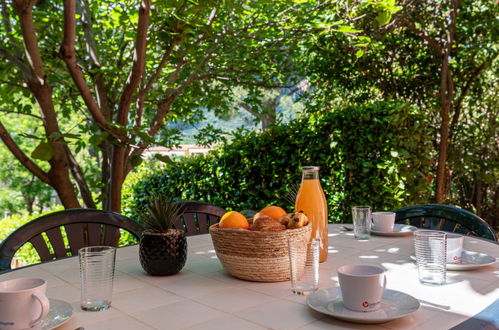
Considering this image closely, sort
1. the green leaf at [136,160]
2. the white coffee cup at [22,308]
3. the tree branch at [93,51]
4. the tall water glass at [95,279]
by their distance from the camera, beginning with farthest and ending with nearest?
the tree branch at [93,51], the green leaf at [136,160], the tall water glass at [95,279], the white coffee cup at [22,308]

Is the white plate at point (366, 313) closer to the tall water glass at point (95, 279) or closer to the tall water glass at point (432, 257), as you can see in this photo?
the tall water glass at point (432, 257)

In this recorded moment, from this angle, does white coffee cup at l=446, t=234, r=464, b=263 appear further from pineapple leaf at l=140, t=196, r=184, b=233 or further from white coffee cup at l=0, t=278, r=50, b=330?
white coffee cup at l=0, t=278, r=50, b=330

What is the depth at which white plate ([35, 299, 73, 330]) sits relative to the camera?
2.84ft

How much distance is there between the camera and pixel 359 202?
3.54 m

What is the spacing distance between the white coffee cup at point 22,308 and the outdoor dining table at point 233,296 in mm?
59

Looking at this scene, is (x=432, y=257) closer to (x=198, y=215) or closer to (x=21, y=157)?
(x=198, y=215)

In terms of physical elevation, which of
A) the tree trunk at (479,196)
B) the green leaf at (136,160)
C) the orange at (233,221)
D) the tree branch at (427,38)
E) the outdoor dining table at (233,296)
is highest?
the tree branch at (427,38)

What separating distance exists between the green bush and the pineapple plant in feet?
8.05

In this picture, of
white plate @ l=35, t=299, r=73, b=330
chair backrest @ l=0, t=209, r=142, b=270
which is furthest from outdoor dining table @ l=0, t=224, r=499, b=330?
chair backrest @ l=0, t=209, r=142, b=270

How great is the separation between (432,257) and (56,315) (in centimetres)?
89

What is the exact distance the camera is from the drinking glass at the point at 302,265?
107 cm

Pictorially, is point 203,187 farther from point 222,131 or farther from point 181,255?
point 181,255

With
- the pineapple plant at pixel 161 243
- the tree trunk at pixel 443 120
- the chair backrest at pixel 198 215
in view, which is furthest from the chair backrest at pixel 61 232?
the tree trunk at pixel 443 120

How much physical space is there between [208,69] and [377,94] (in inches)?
71.4
